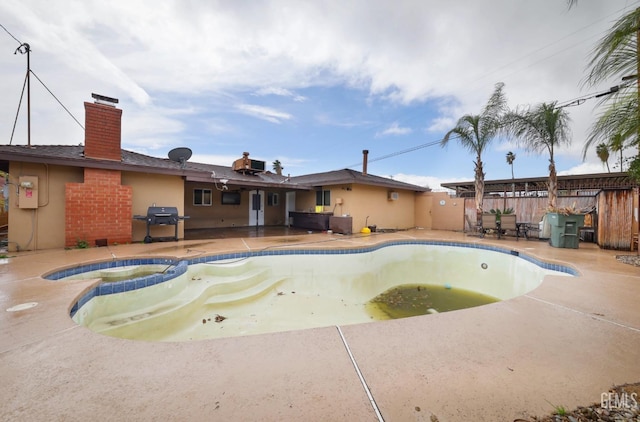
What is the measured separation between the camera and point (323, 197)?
508 inches

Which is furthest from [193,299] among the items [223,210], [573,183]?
[573,183]

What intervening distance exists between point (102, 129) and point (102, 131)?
6 cm

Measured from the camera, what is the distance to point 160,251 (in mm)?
6457

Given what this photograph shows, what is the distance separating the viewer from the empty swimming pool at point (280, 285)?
13.3ft

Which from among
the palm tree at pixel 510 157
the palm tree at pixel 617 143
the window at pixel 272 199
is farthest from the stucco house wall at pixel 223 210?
the palm tree at pixel 510 157

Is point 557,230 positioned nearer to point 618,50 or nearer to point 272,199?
point 618,50

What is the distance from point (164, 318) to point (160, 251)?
2892 mm

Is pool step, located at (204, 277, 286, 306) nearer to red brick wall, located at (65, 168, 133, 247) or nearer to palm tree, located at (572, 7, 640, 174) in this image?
red brick wall, located at (65, 168, 133, 247)

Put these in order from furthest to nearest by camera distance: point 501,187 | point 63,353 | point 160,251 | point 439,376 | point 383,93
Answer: point 501,187 → point 383,93 → point 160,251 → point 63,353 → point 439,376

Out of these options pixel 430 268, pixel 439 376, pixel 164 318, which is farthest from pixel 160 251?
pixel 430 268

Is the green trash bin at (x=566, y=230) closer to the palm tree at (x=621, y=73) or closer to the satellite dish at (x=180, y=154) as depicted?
the palm tree at (x=621, y=73)

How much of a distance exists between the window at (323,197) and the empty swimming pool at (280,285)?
196 inches

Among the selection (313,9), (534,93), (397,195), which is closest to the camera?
(313,9)

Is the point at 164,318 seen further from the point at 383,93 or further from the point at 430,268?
the point at 383,93
